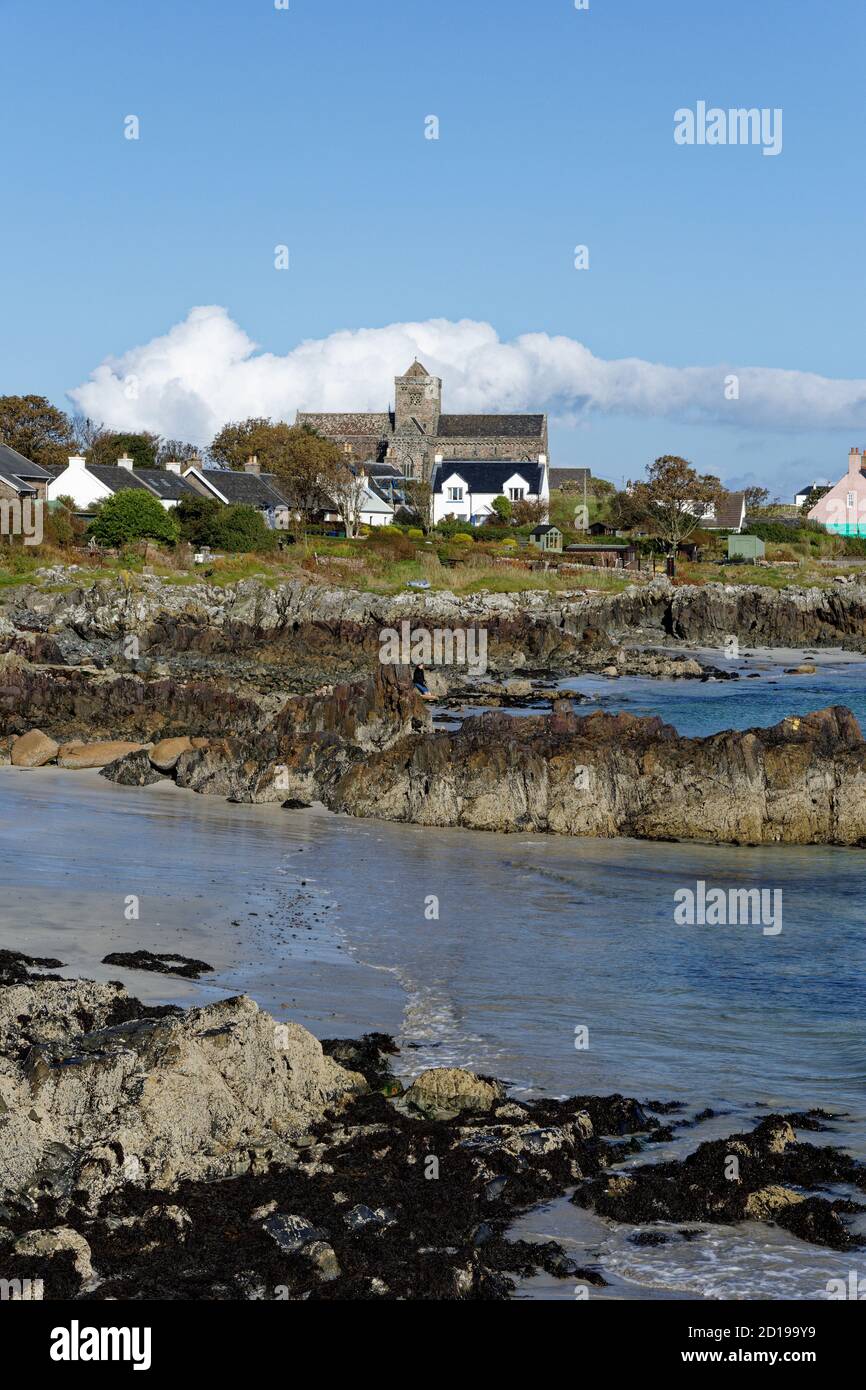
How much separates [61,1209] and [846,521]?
113 metres

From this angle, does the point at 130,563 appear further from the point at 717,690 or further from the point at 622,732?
the point at 622,732

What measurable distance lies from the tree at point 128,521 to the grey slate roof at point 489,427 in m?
73.4

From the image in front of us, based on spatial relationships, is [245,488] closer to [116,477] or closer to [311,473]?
[311,473]

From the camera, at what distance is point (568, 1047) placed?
33.5 ft

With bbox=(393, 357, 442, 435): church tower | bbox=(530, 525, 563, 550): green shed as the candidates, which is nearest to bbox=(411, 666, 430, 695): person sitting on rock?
bbox=(530, 525, 563, 550): green shed

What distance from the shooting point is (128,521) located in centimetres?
6769

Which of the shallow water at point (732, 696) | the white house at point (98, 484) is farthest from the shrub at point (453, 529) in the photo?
the shallow water at point (732, 696)

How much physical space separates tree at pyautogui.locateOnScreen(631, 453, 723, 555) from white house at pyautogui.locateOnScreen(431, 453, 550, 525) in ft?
78.1

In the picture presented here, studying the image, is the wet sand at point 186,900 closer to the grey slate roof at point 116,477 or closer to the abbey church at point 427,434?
the grey slate roof at point 116,477

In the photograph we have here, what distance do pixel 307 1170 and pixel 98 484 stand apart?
8040 centimetres

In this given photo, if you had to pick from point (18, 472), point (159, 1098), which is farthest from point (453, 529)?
point (159, 1098)

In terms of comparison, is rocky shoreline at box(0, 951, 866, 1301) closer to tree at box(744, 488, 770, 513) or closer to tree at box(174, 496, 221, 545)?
tree at box(174, 496, 221, 545)

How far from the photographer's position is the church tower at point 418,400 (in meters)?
144

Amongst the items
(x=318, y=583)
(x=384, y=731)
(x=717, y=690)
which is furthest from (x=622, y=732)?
(x=318, y=583)
